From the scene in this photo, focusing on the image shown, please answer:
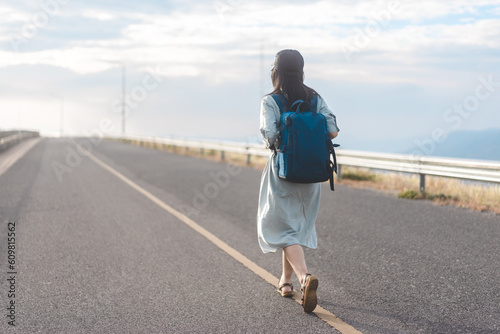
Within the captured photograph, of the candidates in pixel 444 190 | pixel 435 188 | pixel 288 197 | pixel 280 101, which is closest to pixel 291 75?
pixel 280 101

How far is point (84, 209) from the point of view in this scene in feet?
30.5

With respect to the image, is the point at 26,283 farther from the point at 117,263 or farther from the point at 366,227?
the point at 366,227

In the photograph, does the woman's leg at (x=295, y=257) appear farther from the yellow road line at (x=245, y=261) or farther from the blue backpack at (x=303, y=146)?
the blue backpack at (x=303, y=146)

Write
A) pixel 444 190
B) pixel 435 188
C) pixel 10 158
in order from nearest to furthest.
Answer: pixel 444 190 < pixel 435 188 < pixel 10 158

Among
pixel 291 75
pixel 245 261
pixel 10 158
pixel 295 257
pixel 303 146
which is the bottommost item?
pixel 245 261

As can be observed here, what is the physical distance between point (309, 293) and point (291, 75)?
169 cm

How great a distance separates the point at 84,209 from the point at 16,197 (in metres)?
2.31

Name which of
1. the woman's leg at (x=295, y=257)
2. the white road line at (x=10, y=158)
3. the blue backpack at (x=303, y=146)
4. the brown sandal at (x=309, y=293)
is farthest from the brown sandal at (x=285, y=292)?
the white road line at (x=10, y=158)

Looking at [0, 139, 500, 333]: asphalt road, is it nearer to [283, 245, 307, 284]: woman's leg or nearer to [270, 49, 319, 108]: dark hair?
[283, 245, 307, 284]: woman's leg

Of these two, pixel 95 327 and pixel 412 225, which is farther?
pixel 412 225

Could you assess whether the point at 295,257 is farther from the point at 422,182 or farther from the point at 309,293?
the point at 422,182

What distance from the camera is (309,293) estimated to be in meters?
3.98

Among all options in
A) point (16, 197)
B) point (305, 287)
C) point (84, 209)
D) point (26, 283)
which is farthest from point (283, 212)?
point (16, 197)

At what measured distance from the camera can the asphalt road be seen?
395 cm
